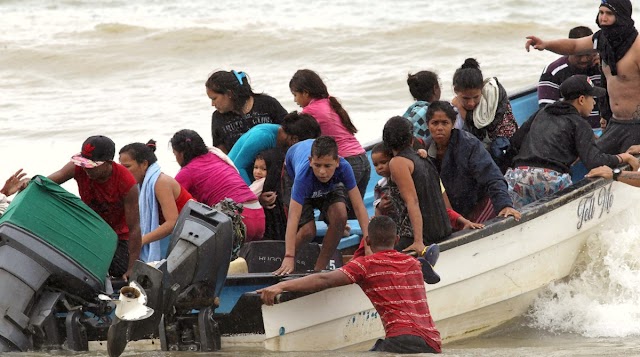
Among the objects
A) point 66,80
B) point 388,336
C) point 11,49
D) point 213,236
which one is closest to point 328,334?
point 388,336

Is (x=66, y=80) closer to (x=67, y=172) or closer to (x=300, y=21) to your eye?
(x=300, y=21)

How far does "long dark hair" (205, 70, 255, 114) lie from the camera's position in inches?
335

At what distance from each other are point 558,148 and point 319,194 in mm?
1734

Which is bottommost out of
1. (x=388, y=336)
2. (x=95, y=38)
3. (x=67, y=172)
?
(x=388, y=336)

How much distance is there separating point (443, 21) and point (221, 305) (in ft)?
57.0

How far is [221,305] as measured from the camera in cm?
690

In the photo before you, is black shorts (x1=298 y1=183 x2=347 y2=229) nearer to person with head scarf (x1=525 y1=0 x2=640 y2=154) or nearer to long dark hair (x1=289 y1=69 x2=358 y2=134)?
long dark hair (x1=289 y1=69 x2=358 y2=134)

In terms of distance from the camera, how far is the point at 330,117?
27.6ft

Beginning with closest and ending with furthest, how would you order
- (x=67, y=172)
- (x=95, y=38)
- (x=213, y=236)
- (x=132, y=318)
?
(x=132, y=318), (x=213, y=236), (x=67, y=172), (x=95, y=38)

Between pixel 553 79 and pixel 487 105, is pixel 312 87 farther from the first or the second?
pixel 553 79

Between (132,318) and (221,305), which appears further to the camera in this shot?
(221,305)

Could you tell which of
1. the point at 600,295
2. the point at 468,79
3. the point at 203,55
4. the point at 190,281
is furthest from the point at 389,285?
the point at 203,55

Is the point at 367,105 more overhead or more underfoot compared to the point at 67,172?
more overhead

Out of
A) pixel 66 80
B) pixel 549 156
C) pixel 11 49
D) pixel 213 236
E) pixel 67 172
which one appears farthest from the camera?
pixel 11 49
